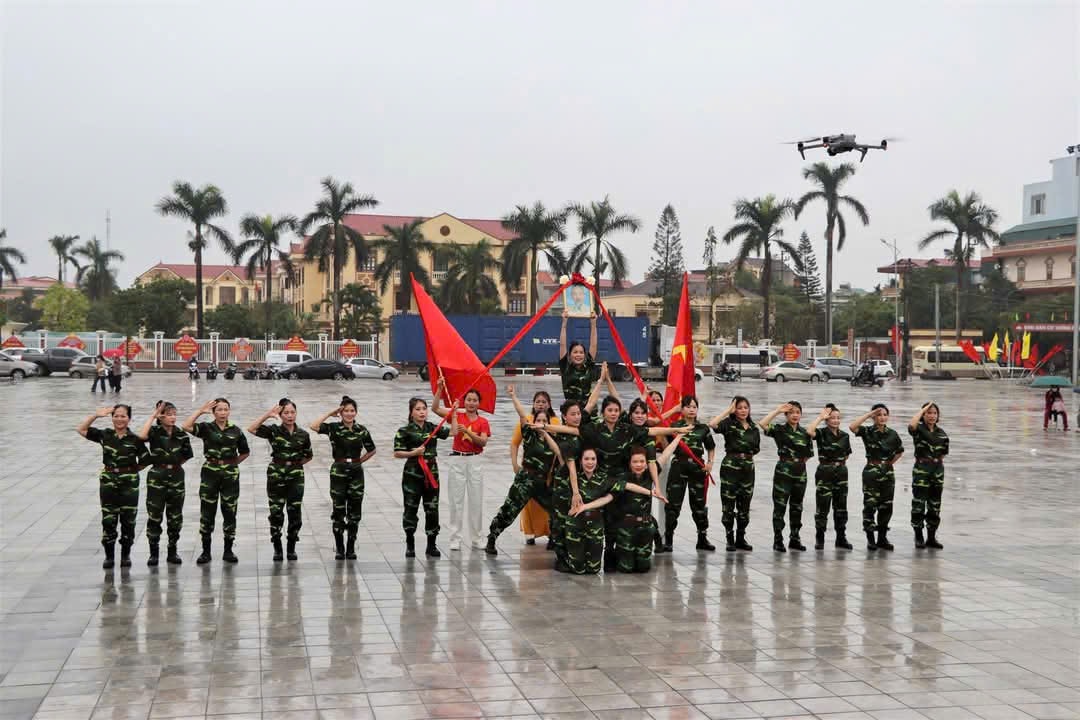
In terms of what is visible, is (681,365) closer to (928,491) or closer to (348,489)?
(928,491)

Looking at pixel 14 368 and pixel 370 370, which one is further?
pixel 370 370

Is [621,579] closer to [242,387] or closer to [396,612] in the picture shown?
[396,612]

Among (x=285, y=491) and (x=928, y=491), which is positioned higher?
(x=285, y=491)

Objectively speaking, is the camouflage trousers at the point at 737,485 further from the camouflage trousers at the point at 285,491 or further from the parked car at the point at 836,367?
the parked car at the point at 836,367

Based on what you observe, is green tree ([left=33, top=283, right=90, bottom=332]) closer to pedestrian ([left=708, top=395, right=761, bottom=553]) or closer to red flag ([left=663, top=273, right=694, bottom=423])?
red flag ([left=663, top=273, right=694, bottom=423])

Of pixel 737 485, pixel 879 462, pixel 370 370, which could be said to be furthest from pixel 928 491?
pixel 370 370

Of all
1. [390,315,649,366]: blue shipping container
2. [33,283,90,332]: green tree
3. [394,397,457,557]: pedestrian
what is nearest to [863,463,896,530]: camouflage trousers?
[394,397,457,557]: pedestrian

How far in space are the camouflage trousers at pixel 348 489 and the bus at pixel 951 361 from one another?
178 feet

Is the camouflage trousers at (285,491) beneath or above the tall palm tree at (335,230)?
beneath

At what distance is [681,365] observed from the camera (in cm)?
1083

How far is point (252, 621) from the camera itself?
24.0 feet

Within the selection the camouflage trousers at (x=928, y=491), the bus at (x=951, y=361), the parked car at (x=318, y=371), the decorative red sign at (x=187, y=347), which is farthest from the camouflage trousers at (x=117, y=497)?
the bus at (x=951, y=361)

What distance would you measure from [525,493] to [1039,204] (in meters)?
72.4

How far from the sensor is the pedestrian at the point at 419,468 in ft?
30.5
